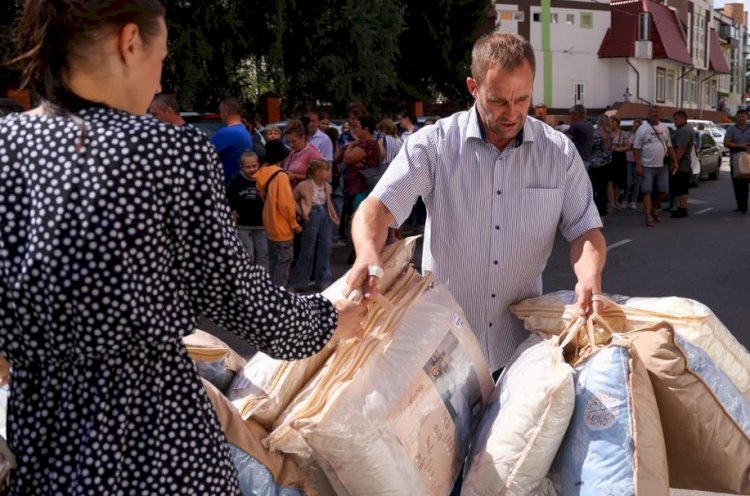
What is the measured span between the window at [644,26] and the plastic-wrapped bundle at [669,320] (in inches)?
1874

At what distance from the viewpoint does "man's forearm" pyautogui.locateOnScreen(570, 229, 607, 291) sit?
2.70 metres

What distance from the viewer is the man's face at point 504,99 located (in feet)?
9.02

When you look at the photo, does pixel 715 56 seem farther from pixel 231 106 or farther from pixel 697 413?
pixel 697 413

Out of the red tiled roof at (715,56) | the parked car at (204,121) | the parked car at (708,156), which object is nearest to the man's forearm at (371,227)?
the parked car at (204,121)

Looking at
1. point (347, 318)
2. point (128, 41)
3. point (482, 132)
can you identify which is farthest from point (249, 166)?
point (128, 41)

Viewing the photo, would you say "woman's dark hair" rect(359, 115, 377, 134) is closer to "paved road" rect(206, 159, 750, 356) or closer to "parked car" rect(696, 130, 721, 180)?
"paved road" rect(206, 159, 750, 356)

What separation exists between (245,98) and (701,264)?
35.6 feet

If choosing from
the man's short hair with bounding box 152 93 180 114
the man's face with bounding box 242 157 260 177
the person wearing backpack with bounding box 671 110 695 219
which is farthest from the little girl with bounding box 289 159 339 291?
the person wearing backpack with bounding box 671 110 695 219

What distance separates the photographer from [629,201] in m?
17.0

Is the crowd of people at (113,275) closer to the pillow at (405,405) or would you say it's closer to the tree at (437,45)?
the pillow at (405,405)

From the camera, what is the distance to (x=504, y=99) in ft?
9.20

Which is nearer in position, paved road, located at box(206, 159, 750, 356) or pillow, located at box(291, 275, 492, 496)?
pillow, located at box(291, 275, 492, 496)

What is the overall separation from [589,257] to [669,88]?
178ft

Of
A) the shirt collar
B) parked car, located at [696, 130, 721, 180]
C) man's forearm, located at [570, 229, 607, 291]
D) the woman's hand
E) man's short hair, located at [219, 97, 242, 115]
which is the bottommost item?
parked car, located at [696, 130, 721, 180]
